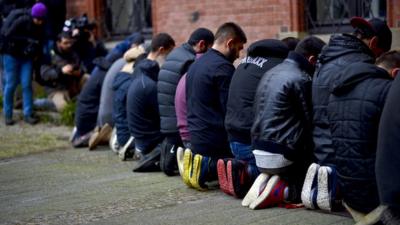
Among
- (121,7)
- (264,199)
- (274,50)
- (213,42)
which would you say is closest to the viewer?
(264,199)

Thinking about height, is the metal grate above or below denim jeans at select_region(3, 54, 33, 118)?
above

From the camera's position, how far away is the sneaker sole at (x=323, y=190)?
6.49 meters

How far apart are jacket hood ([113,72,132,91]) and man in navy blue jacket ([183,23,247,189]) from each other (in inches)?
85.3

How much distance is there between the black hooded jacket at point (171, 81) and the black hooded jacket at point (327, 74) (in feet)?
7.38

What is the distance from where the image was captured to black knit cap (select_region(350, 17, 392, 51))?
663 centimetres

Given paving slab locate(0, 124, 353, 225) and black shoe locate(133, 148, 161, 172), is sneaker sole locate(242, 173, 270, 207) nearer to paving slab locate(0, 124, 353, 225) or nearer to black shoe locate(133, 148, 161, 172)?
paving slab locate(0, 124, 353, 225)

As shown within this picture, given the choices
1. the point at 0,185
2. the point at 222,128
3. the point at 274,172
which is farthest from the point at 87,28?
the point at 274,172

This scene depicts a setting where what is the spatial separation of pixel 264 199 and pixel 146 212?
1.02 m

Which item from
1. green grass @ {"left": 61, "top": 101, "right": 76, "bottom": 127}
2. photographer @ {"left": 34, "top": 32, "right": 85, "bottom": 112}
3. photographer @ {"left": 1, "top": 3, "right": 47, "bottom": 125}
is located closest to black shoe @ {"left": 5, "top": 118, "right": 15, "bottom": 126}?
photographer @ {"left": 1, "top": 3, "right": 47, "bottom": 125}

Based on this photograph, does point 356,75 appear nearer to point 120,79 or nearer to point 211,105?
point 211,105

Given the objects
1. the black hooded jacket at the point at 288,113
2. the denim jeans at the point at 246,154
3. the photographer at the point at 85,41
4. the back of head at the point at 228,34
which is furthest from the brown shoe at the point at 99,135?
the black hooded jacket at the point at 288,113

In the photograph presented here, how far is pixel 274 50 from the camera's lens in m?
7.38

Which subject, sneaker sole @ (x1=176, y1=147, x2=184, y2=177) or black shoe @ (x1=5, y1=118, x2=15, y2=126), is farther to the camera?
black shoe @ (x1=5, y1=118, x2=15, y2=126)

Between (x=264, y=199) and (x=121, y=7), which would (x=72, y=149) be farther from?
(x=264, y=199)
